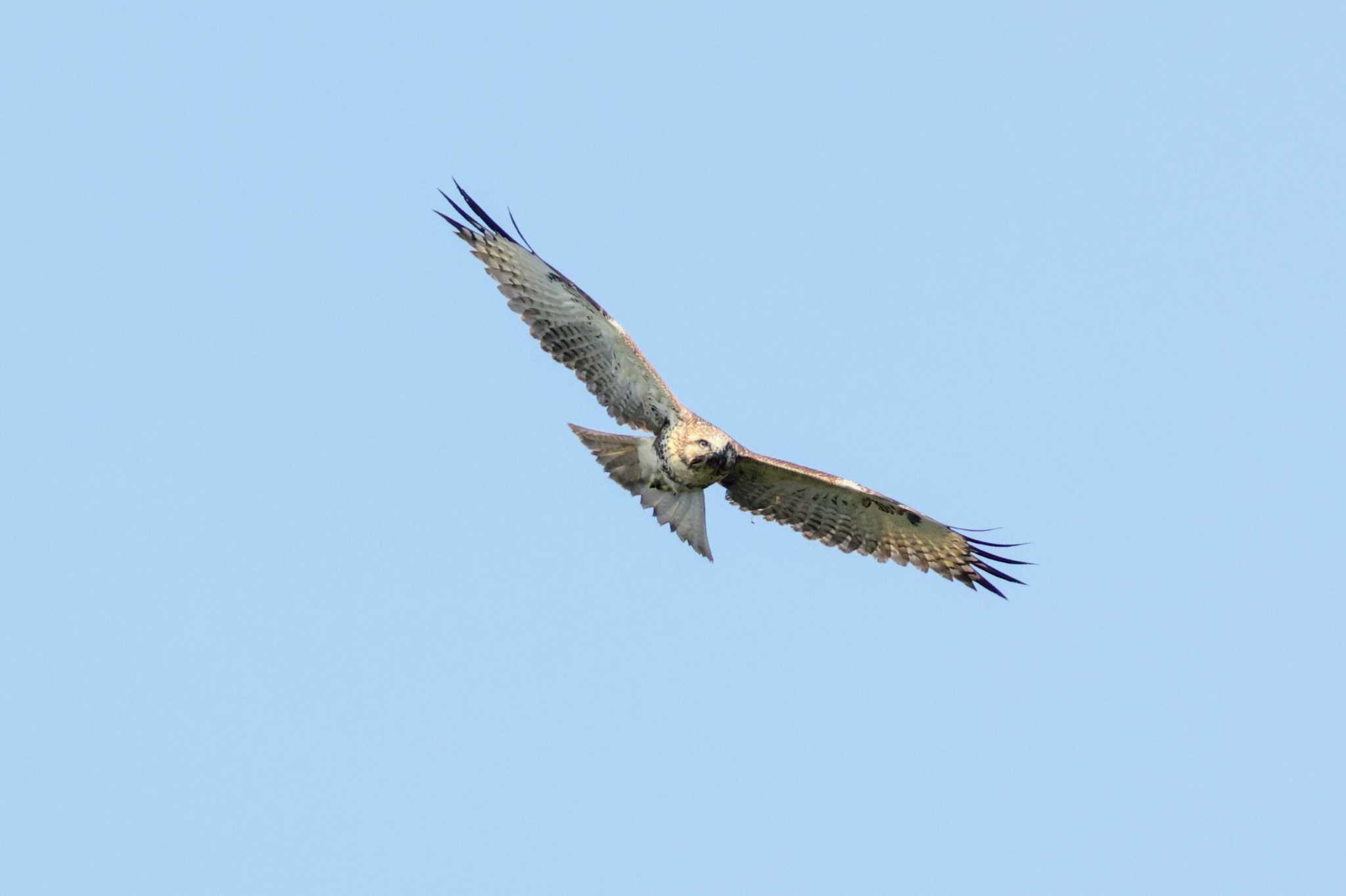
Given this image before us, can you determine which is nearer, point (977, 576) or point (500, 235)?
point (500, 235)

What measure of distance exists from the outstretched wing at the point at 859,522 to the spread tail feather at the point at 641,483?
1.73ft

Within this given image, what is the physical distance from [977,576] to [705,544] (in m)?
2.20

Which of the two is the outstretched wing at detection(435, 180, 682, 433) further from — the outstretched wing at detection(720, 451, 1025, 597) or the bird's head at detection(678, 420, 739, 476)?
the outstretched wing at detection(720, 451, 1025, 597)

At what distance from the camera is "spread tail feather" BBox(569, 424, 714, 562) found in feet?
44.6

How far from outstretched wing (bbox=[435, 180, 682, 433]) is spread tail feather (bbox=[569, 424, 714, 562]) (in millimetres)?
225

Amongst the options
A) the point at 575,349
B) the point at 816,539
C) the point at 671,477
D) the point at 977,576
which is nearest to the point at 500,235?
the point at 575,349

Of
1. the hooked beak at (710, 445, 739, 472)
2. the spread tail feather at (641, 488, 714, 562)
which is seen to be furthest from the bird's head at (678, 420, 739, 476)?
the spread tail feather at (641, 488, 714, 562)

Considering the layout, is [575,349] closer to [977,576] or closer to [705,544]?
Answer: [705,544]

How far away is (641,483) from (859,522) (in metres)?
1.74

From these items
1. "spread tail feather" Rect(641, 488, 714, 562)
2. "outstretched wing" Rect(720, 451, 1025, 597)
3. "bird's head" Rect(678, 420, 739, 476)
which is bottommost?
"spread tail feather" Rect(641, 488, 714, 562)

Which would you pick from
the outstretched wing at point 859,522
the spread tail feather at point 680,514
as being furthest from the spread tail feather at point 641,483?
the outstretched wing at point 859,522

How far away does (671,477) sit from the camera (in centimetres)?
1351

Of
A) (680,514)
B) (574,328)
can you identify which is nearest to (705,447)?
(680,514)

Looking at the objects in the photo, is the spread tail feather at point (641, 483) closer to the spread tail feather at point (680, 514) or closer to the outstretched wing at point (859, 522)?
the spread tail feather at point (680, 514)
